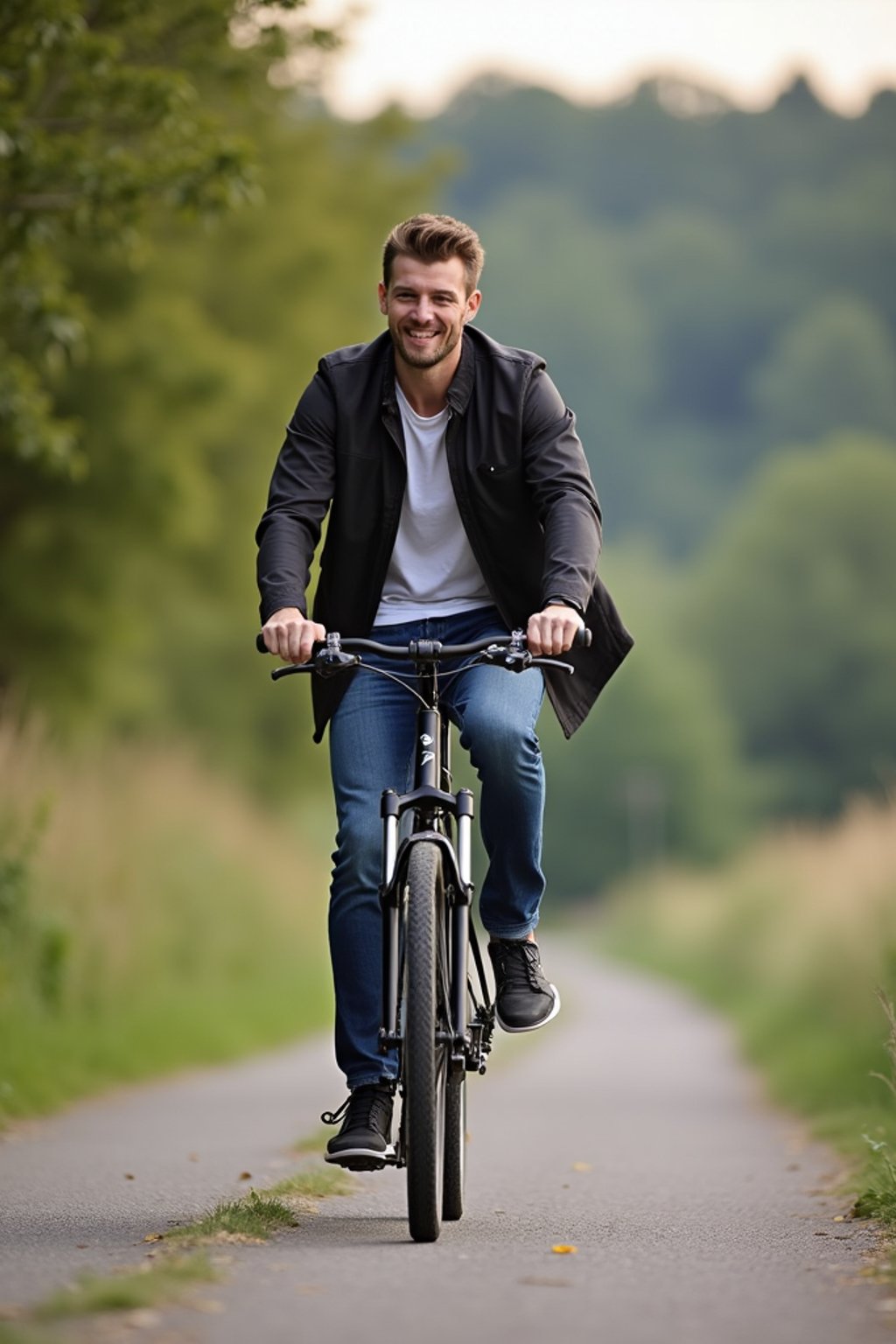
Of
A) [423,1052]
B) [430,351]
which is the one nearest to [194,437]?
[430,351]

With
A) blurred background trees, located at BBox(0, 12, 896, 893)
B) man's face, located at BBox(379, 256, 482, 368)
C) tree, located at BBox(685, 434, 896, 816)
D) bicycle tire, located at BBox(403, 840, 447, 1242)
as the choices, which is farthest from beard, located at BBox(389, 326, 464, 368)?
tree, located at BBox(685, 434, 896, 816)

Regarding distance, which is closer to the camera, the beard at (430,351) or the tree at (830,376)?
the beard at (430,351)

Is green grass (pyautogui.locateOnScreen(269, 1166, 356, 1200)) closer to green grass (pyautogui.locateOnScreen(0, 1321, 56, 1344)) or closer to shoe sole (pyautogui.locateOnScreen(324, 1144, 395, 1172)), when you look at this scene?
shoe sole (pyautogui.locateOnScreen(324, 1144, 395, 1172))

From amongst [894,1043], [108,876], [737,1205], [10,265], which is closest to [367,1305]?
[894,1043]

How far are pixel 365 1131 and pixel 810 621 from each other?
278ft

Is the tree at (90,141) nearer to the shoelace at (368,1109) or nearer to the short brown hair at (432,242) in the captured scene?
the short brown hair at (432,242)

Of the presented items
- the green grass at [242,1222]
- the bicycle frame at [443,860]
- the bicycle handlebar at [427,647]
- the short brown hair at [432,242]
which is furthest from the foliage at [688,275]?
the green grass at [242,1222]

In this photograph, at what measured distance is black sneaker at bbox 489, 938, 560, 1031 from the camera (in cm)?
571

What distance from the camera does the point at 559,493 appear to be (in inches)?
224

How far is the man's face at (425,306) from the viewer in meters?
5.66

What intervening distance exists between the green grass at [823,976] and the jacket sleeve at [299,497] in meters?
1.97

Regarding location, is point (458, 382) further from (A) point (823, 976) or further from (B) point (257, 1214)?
(A) point (823, 976)

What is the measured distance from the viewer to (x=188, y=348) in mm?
17938

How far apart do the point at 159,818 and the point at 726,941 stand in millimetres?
14835
